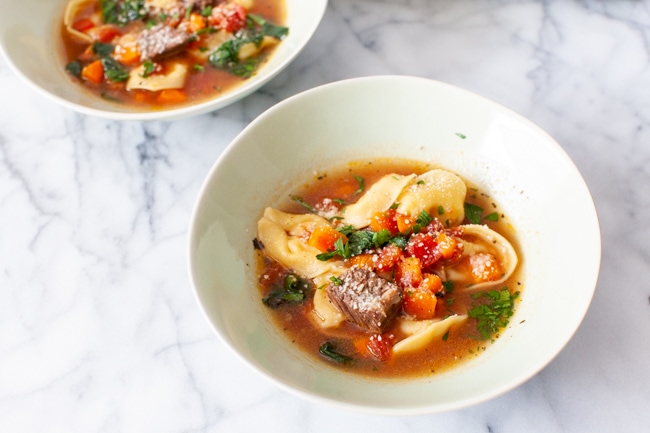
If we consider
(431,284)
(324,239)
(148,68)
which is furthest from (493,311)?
(148,68)

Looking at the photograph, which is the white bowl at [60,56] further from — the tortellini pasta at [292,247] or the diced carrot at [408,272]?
the diced carrot at [408,272]

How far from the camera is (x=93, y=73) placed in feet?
18.8

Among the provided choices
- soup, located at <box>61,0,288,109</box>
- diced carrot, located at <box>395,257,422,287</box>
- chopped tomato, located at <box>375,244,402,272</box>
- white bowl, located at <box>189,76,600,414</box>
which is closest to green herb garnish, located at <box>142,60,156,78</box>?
soup, located at <box>61,0,288,109</box>

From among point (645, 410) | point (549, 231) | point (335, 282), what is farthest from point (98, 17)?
point (645, 410)

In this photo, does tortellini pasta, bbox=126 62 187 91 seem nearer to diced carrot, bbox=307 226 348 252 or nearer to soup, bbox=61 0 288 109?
soup, bbox=61 0 288 109

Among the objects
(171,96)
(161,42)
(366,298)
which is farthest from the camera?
(161,42)

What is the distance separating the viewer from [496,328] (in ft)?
13.5

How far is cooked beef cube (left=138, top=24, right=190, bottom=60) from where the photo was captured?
581cm

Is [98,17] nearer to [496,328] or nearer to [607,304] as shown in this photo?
[496,328]

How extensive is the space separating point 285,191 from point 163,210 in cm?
96

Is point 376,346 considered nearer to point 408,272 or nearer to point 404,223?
point 408,272

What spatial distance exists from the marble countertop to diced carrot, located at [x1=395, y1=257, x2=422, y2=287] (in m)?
0.79

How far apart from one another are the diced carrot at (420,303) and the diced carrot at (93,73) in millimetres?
3201

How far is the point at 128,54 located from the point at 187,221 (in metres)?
1.79
